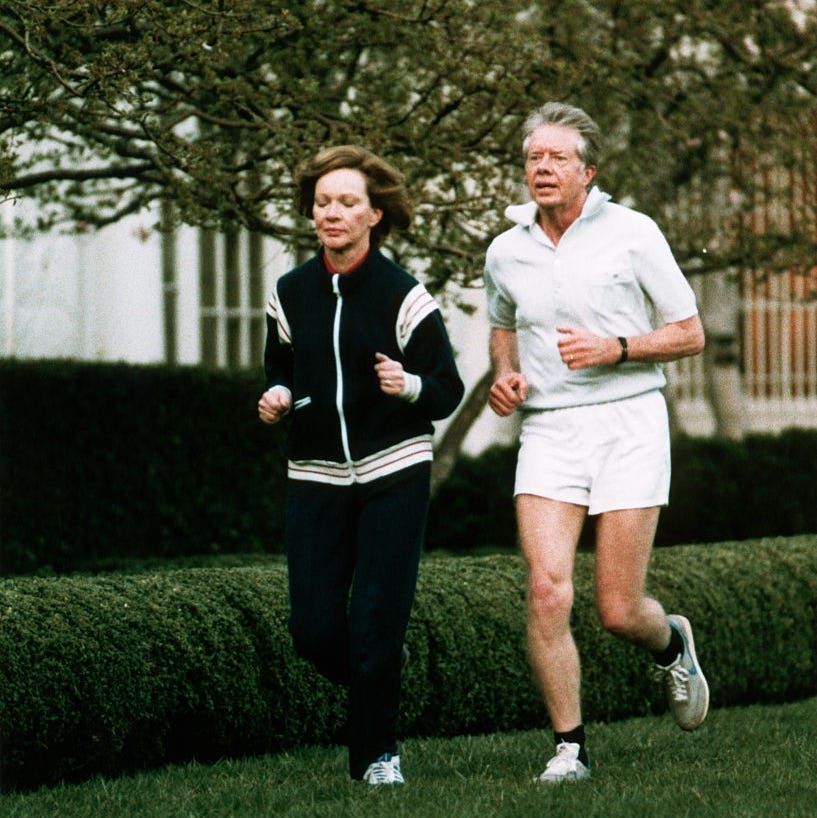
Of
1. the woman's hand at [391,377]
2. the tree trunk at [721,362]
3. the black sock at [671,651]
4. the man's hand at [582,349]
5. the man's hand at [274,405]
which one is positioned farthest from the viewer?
the tree trunk at [721,362]

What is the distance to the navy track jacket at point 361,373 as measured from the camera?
523 cm

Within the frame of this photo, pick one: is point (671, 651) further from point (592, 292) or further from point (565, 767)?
point (592, 292)

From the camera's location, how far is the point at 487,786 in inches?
207

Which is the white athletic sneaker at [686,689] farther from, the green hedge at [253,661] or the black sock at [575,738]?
the green hedge at [253,661]

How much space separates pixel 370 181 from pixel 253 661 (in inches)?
73.9

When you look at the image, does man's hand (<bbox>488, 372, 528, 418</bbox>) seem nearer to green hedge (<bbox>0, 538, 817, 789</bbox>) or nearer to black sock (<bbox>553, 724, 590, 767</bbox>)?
black sock (<bbox>553, 724, 590, 767</bbox>)

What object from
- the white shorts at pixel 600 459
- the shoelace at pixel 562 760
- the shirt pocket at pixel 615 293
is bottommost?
the shoelace at pixel 562 760

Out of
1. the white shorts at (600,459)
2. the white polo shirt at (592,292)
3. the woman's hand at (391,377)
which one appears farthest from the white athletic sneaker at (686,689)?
the woman's hand at (391,377)

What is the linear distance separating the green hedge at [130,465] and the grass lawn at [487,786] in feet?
10.9

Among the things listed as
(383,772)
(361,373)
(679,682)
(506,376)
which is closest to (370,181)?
(361,373)

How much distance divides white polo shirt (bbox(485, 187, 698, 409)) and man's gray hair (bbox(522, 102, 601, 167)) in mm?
127

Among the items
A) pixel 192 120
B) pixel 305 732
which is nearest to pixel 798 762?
pixel 305 732

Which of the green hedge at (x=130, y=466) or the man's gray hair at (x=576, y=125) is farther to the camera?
the green hedge at (x=130, y=466)

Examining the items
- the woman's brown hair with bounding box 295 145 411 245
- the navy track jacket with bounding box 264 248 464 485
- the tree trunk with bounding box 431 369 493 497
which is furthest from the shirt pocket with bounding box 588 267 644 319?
the tree trunk with bounding box 431 369 493 497
